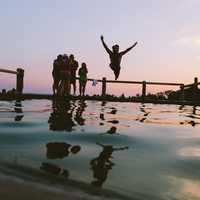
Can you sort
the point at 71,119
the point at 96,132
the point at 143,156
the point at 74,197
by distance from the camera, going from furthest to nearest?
the point at 71,119, the point at 96,132, the point at 143,156, the point at 74,197

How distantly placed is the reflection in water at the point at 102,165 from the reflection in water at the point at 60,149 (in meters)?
0.34

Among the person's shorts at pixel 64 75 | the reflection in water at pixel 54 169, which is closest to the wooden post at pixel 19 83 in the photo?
the person's shorts at pixel 64 75

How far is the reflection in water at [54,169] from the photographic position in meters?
4.26

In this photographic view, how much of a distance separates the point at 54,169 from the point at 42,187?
3.52ft

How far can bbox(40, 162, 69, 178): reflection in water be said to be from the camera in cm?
426

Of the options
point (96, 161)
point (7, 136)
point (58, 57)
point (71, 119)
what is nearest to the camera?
point (96, 161)

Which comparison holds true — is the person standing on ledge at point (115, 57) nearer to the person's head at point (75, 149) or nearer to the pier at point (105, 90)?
the pier at point (105, 90)

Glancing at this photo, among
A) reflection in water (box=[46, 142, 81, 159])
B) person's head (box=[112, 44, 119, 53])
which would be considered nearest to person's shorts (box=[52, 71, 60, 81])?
person's head (box=[112, 44, 119, 53])

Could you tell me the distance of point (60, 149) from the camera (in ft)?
18.6

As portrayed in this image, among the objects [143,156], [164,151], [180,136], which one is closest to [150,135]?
[180,136]

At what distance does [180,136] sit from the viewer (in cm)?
755

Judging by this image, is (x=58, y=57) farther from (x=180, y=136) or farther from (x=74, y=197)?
(x=74, y=197)

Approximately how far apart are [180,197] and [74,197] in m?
1.00

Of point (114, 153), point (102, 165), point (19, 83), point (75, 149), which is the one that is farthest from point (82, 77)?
point (102, 165)
